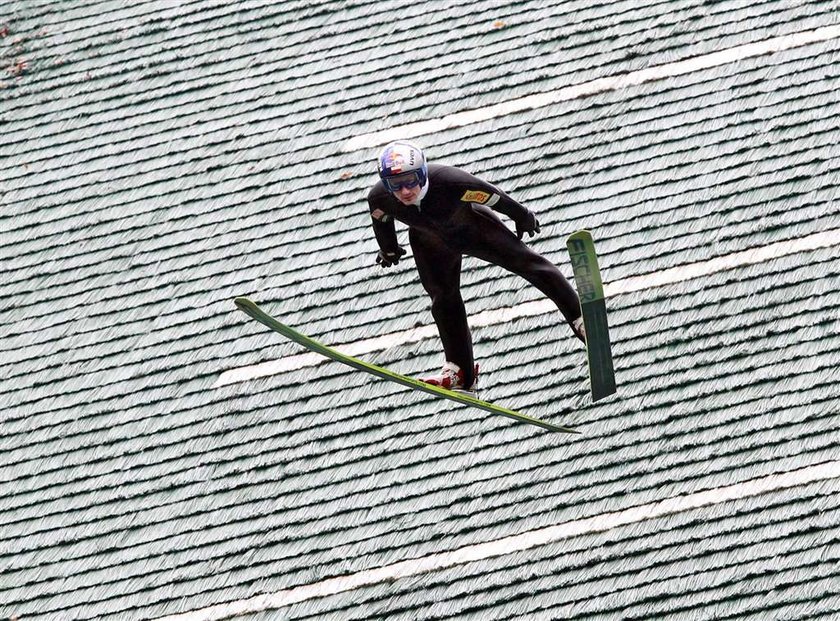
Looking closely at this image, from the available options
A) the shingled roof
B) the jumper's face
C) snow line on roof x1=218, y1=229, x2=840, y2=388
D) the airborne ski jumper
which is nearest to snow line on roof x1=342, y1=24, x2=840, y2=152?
the shingled roof

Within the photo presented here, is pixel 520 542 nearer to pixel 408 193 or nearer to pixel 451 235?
pixel 451 235

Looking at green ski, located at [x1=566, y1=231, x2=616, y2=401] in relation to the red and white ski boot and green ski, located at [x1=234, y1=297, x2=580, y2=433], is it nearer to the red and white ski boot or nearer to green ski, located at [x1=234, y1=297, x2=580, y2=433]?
green ski, located at [x1=234, y1=297, x2=580, y2=433]

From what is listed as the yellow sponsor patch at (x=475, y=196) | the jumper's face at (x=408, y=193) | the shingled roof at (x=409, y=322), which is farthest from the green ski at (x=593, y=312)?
the jumper's face at (x=408, y=193)

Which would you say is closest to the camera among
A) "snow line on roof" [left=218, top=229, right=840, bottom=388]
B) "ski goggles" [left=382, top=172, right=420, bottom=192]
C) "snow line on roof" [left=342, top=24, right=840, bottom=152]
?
"ski goggles" [left=382, top=172, right=420, bottom=192]

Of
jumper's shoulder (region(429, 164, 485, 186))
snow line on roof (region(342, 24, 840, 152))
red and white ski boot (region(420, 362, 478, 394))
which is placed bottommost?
red and white ski boot (region(420, 362, 478, 394))

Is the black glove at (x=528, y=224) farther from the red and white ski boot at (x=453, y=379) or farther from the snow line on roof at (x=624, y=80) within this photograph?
the snow line on roof at (x=624, y=80)

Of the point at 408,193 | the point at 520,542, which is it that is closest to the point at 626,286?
the point at 520,542
